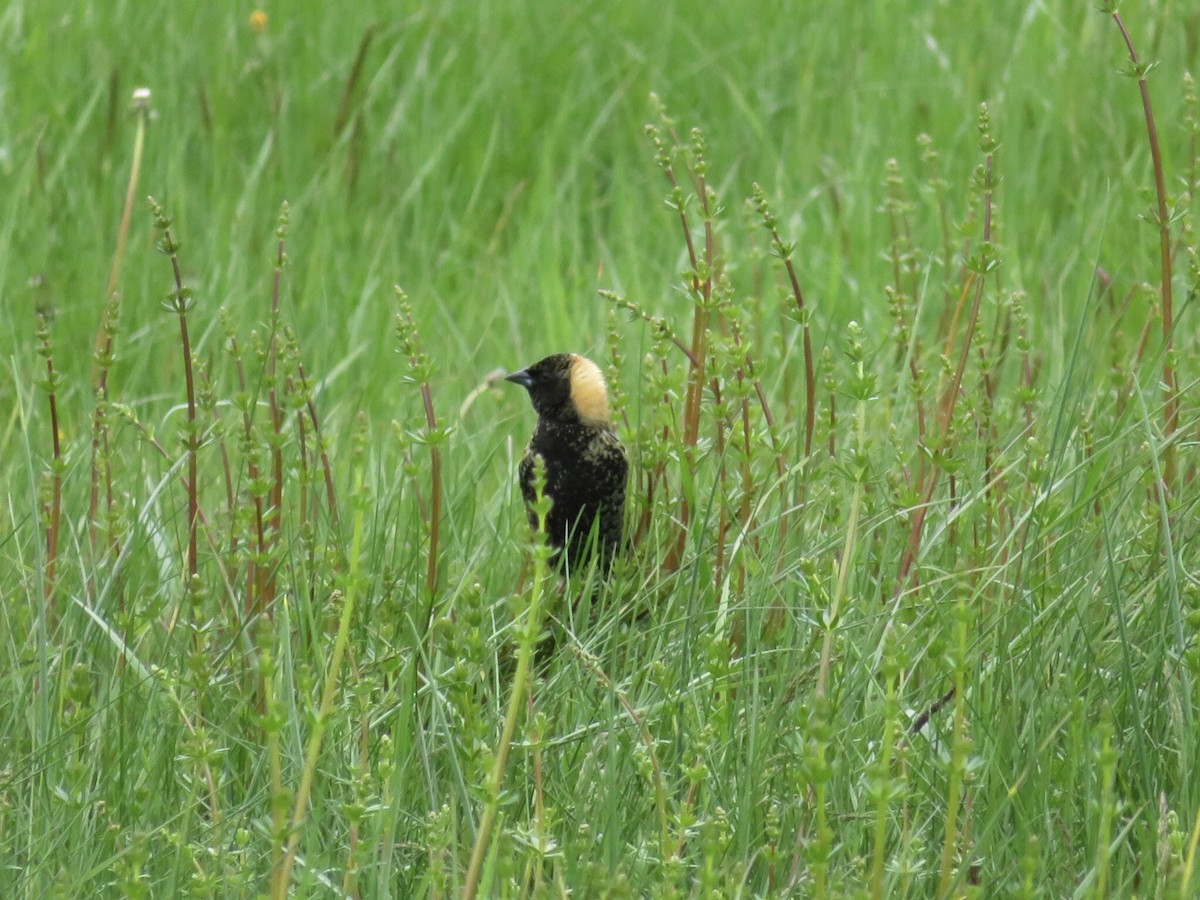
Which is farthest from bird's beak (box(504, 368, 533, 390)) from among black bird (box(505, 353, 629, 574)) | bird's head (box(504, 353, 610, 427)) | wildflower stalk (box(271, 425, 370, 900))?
wildflower stalk (box(271, 425, 370, 900))

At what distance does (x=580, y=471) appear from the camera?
3.40 meters

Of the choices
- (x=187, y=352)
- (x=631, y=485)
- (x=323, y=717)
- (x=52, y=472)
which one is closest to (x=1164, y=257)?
(x=631, y=485)

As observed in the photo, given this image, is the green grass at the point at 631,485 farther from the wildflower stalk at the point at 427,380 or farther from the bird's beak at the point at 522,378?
the bird's beak at the point at 522,378

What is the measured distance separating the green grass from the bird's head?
0.25 feet

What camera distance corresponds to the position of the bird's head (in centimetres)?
350

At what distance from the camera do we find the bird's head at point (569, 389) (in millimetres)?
3498

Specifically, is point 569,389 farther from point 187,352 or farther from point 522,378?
point 187,352

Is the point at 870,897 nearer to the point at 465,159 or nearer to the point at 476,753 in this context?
the point at 476,753

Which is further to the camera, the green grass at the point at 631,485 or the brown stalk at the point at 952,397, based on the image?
the brown stalk at the point at 952,397

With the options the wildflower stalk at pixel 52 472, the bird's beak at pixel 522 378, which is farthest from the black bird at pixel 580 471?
the wildflower stalk at pixel 52 472

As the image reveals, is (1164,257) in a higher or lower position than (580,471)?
higher

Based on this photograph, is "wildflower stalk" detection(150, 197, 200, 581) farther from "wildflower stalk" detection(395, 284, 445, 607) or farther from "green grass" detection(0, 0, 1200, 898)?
"wildflower stalk" detection(395, 284, 445, 607)

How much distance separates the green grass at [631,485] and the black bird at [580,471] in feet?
0.20

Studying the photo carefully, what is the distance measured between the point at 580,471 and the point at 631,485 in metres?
0.19
